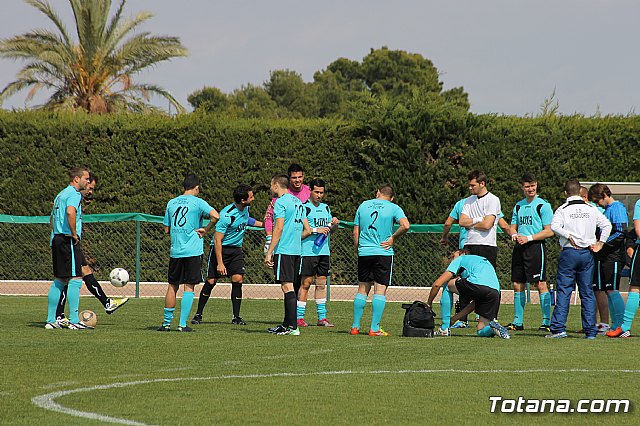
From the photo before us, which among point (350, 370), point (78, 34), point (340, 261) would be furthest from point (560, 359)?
point (78, 34)

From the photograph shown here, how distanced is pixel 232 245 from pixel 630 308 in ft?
19.1

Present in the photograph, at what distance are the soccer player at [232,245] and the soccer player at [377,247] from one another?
223 cm

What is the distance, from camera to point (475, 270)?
42.5ft

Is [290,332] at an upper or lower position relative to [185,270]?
lower

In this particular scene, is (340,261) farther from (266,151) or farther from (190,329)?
(190,329)

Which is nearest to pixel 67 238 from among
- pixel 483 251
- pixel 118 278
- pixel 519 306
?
pixel 118 278

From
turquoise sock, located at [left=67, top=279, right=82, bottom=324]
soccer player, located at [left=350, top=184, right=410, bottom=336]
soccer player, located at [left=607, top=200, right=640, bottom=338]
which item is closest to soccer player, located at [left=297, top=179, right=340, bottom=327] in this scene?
soccer player, located at [left=350, top=184, right=410, bottom=336]

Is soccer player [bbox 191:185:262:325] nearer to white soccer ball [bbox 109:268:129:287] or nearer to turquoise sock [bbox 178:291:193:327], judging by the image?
turquoise sock [bbox 178:291:193:327]

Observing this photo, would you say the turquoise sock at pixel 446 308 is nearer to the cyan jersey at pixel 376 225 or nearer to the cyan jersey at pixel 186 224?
the cyan jersey at pixel 376 225

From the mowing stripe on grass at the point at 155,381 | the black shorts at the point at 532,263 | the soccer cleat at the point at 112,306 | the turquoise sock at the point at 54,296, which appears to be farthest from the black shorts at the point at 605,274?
the turquoise sock at the point at 54,296

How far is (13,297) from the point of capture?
71.2 feet

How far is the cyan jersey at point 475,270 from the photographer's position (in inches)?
509

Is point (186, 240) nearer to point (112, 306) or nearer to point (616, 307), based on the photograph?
point (112, 306)

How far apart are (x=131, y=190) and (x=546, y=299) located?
41.9 ft
